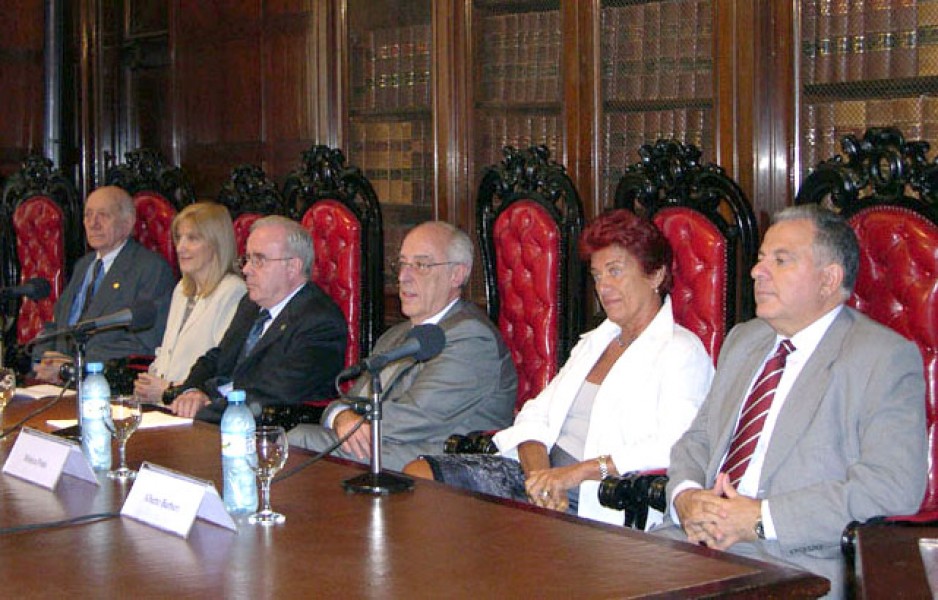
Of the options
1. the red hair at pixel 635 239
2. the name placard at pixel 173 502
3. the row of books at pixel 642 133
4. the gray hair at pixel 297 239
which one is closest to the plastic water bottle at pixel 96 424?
the name placard at pixel 173 502

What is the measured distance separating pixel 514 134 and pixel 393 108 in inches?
28.6

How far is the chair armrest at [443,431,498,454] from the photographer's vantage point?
3691mm

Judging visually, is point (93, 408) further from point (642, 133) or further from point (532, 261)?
point (642, 133)

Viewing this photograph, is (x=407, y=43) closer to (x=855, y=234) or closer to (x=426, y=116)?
(x=426, y=116)

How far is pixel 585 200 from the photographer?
193 inches

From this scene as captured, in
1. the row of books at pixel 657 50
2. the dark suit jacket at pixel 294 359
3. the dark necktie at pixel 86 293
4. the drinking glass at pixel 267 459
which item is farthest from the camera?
the dark necktie at pixel 86 293

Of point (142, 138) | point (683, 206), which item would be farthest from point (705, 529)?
point (142, 138)

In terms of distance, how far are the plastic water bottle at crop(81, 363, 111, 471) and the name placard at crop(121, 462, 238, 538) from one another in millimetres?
462

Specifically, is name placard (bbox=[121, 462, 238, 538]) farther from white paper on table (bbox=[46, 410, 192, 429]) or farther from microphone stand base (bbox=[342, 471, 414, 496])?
white paper on table (bbox=[46, 410, 192, 429])

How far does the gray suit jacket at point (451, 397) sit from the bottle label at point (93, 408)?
1.05 metres

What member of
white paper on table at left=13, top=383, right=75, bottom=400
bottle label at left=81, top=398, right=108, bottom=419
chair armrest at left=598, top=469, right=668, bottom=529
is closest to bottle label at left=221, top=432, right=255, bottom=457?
bottle label at left=81, top=398, right=108, bottom=419

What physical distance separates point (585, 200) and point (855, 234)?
1874mm

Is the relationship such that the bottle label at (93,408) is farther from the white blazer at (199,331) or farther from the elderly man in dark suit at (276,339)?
the white blazer at (199,331)

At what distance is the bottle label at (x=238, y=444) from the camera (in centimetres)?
246
